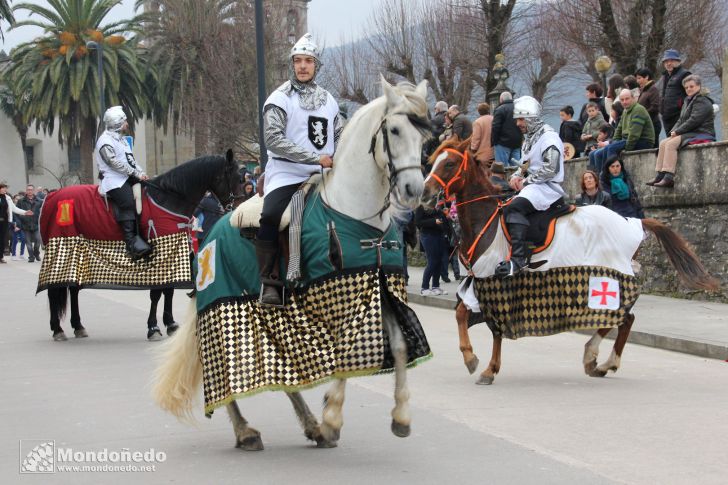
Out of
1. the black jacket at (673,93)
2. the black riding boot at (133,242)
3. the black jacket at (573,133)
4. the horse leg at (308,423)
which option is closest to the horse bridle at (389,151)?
the horse leg at (308,423)

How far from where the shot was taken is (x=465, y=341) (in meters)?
10.2

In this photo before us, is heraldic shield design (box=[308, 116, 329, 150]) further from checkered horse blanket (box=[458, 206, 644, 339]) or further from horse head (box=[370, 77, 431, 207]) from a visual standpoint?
checkered horse blanket (box=[458, 206, 644, 339])

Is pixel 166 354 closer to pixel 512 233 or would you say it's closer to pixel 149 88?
pixel 512 233

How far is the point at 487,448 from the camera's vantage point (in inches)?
276

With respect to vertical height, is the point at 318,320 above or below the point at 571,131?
below

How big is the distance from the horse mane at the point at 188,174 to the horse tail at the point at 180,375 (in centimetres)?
572

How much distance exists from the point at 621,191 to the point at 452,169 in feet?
19.2

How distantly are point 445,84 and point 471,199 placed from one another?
81.2 ft

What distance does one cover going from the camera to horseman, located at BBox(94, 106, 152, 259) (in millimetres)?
13109

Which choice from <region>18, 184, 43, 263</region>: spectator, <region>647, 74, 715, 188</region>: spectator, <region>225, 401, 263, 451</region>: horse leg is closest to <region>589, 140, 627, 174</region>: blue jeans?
<region>647, 74, 715, 188</region>: spectator

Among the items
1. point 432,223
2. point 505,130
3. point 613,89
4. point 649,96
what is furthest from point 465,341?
Answer: point 613,89

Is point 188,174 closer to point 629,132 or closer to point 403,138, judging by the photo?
point 403,138

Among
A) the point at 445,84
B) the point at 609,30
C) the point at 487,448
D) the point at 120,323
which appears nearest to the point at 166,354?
the point at 487,448

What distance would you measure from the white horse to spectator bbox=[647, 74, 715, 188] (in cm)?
991
